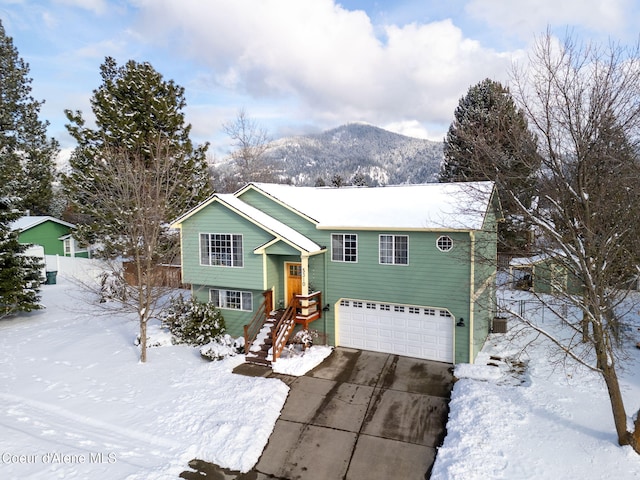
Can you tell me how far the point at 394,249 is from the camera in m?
16.1

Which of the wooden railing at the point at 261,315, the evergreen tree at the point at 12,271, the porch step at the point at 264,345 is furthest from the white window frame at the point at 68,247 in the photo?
the porch step at the point at 264,345

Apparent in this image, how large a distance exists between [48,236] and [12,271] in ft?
54.5

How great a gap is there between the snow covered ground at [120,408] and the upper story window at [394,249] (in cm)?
452

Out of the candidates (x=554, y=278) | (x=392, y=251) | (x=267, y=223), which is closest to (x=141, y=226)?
(x=267, y=223)

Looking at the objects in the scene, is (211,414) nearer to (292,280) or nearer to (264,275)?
(264,275)

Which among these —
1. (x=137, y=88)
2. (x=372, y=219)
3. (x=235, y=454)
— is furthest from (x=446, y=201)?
(x=137, y=88)

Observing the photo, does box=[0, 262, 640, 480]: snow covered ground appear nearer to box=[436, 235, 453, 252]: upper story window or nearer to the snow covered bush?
the snow covered bush

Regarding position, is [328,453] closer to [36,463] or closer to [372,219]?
[36,463]

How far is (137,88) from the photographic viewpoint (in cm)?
2523

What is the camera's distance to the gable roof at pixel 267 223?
53.2ft

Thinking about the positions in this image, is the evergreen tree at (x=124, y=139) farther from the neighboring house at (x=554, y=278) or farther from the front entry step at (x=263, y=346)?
the neighboring house at (x=554, y=278)

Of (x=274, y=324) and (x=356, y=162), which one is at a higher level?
(x=356, y=162)

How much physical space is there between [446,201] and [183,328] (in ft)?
39.3

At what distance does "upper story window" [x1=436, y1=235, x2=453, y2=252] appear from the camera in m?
15.1
